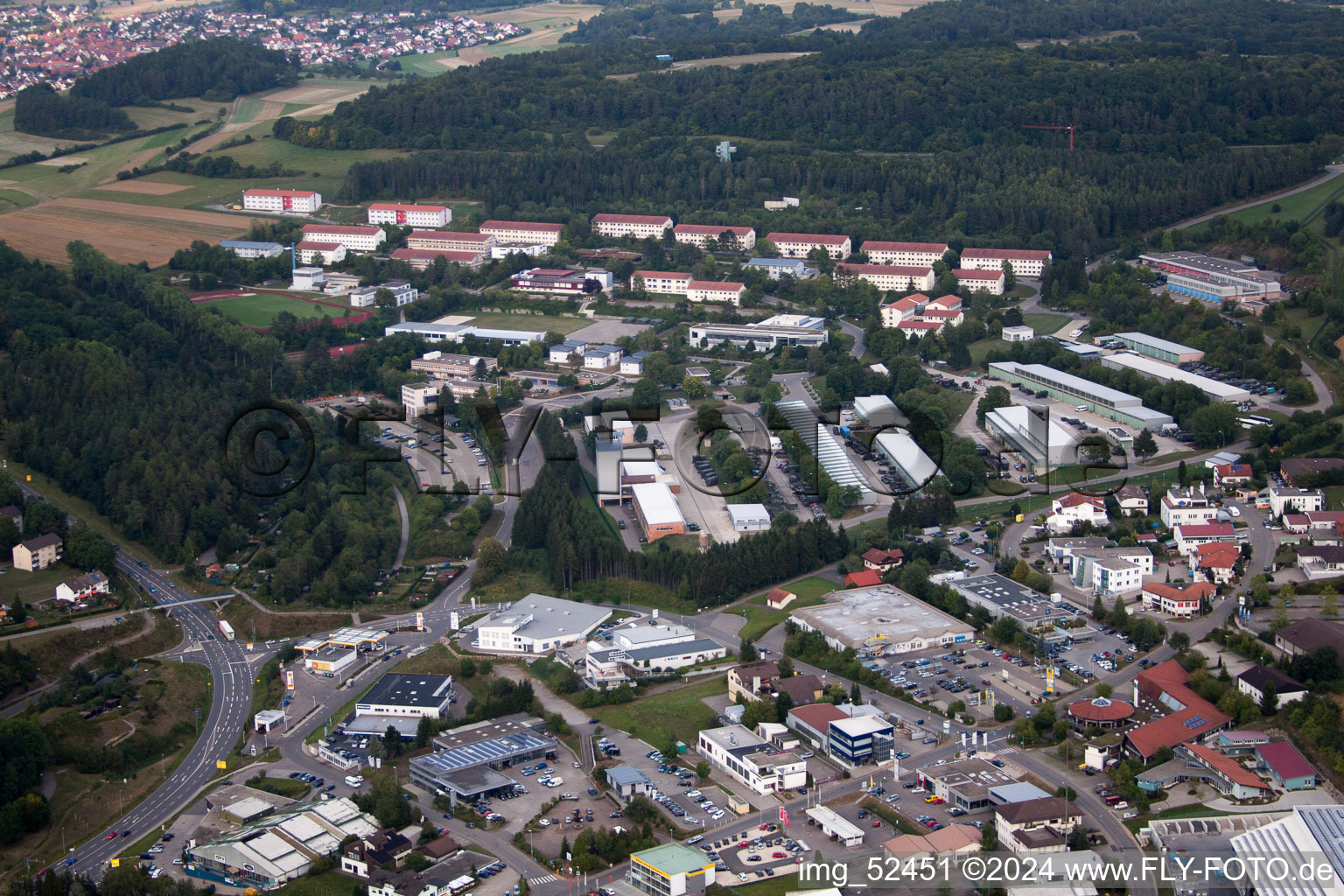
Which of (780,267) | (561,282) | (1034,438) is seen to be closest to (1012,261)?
(780,267)

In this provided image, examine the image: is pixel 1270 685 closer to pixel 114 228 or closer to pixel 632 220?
pixel 632 220

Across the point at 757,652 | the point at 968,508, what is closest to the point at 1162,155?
the point at 968,508

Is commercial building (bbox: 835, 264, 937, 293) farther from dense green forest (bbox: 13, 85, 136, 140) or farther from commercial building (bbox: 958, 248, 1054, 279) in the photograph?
dense green forest (bbox: 13, 85, 136, 140)

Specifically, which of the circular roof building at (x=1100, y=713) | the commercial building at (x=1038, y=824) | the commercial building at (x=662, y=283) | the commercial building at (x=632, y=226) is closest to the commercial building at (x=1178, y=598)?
the circular roof building at (x=1100, y=713)

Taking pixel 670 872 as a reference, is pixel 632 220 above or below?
above

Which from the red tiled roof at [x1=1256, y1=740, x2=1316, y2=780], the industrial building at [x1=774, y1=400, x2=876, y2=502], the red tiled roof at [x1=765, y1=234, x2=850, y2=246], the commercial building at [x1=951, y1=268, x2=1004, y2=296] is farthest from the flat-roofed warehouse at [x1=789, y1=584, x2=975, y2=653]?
the red tiled roof at [x1=765, y1=234, x2=850, y2=246]

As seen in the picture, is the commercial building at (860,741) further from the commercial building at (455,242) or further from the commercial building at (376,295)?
the commercial building at (455,242)
